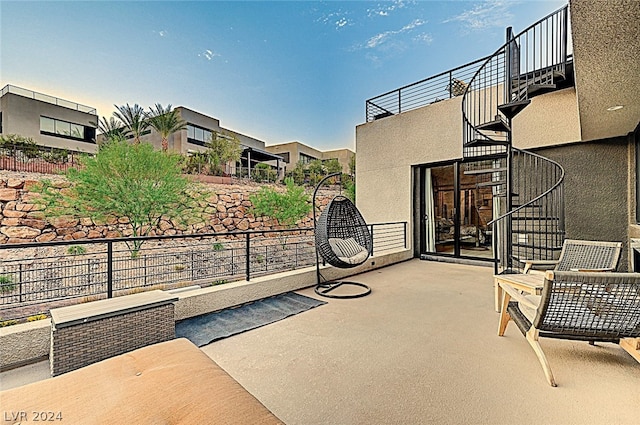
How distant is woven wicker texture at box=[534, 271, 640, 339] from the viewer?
1.90 m

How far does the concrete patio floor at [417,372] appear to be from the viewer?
1.79 meters

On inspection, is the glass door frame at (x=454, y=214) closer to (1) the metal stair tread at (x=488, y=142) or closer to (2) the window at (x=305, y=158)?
(1) the metal stair tread at (x=488, y=142)

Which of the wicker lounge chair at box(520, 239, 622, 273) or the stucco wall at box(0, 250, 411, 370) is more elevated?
the wicker lounge chair at box(520, 239, 622, 273)

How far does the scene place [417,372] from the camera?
2.24 metres

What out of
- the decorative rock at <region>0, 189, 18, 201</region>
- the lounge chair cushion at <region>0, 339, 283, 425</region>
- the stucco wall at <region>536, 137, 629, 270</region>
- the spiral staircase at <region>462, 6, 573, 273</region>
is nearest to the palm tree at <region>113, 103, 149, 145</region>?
the decorative rock at <region>0, 189, 18, 201</region>

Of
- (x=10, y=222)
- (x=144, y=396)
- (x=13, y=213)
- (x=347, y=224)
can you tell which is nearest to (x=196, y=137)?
(x=13, y=213)

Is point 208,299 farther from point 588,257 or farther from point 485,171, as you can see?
point 485,171

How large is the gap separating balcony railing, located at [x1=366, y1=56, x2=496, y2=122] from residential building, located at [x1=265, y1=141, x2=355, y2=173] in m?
15.9

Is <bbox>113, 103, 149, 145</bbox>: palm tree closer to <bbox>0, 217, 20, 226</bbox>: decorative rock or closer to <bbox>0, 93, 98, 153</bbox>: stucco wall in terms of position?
<bbox>0, 93, 98, 153</bbox>: stucco wall

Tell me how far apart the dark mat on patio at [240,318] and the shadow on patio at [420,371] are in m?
0.14

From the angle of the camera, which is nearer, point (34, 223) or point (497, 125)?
point (497, 125)

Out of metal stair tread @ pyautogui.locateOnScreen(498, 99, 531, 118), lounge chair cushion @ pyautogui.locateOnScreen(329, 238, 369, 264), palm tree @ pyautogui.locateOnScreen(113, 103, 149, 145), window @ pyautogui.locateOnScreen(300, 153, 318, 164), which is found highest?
window @ pyautogui.locateOnScreen(300, 153, 318, 164)

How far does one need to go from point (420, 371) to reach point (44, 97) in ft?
64.3

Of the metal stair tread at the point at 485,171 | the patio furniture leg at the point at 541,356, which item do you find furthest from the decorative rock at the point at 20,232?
the patio furniture leg at the point at 541,356
